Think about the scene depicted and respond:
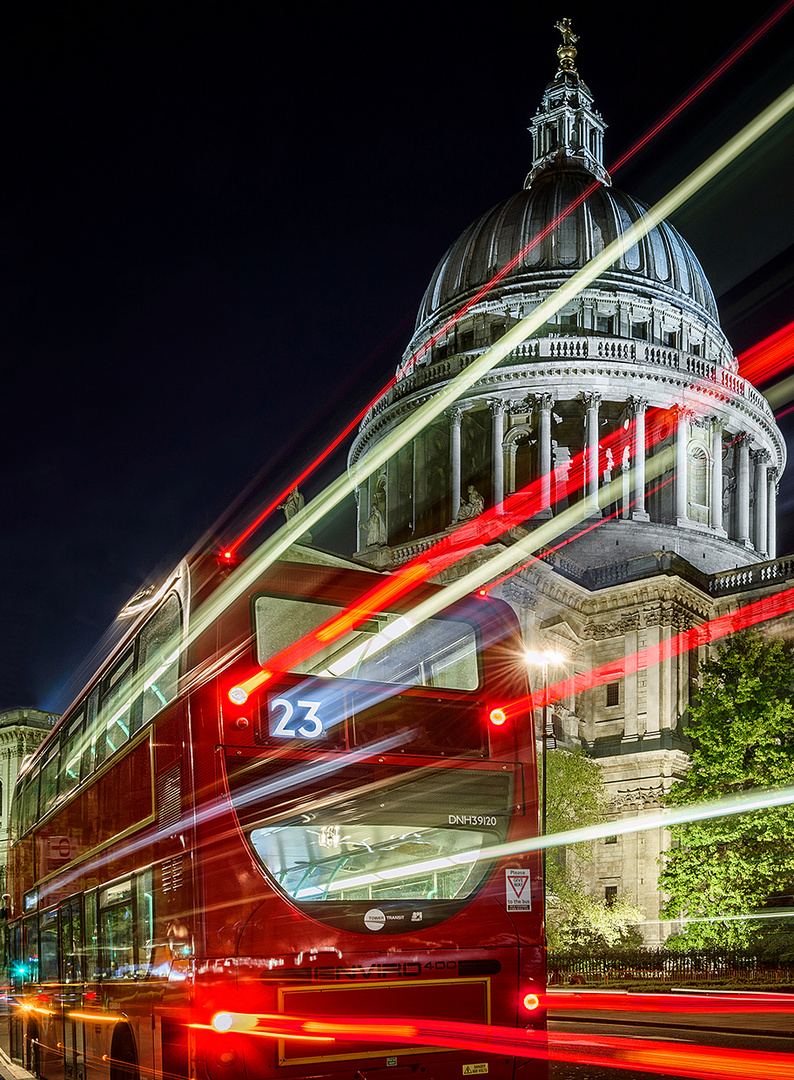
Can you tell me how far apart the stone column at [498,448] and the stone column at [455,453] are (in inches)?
79.2

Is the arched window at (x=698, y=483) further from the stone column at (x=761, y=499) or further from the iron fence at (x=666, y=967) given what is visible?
the iron fence at (x=666, y=967)

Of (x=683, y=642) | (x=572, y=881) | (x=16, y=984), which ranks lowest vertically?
(x=572, y=881)

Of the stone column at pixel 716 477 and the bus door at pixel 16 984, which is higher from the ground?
the stone column at pixel 716 477

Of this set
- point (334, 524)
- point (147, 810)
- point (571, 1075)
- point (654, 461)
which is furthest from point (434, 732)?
point (334, 524)

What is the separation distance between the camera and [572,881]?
39.3m

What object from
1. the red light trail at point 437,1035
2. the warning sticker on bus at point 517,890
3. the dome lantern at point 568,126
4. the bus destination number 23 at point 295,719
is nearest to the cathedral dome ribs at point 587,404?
the dome lantern at point 568,126

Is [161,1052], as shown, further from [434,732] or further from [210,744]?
[434,732]

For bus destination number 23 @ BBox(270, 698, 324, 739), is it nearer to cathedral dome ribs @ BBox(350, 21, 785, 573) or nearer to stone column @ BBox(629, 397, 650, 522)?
cathedral dome ribs @ BBox(350, 21, 785, 573)

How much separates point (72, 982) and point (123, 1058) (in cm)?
270

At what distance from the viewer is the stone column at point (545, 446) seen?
2479 inches

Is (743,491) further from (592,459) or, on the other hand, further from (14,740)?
(14,740)

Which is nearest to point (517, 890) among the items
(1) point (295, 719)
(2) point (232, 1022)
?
(1) point (295, 719)

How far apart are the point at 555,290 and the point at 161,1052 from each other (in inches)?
2452

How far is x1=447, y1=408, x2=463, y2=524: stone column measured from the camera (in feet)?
212
